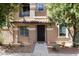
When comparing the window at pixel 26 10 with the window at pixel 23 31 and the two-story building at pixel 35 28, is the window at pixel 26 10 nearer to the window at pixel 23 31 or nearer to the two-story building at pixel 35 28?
the two-story building at pixel 35 28

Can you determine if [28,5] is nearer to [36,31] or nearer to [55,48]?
[36,31]

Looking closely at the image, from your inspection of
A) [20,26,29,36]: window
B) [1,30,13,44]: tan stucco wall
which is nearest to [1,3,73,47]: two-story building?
[20,26,29,36]: window

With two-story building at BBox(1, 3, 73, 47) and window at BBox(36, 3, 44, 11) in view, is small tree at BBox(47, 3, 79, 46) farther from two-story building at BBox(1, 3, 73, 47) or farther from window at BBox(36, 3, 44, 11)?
window at BBox(36, 3, 44, 11)

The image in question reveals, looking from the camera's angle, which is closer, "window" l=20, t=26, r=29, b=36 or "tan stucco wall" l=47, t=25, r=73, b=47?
"tan stucco wall" l=47, t=25, r=73, b=47

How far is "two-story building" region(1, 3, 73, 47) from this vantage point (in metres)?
23.3

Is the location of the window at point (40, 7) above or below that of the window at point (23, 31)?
above

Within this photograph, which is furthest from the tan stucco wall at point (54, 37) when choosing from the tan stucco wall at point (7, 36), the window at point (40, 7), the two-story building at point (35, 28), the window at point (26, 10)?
the tan stucco wall at point (7, 36)

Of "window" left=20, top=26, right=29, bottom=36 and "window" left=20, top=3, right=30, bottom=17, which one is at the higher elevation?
"window" left=20, top=3, right=30, bottom=17

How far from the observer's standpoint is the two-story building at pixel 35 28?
23328mm

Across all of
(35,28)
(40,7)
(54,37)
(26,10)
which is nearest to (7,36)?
(35,28)

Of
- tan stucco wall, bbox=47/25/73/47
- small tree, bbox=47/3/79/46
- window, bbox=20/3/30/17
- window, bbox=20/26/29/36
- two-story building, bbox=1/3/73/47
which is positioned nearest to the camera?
small tree, bbox=47/3/79/46

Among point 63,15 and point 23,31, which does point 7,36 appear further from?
point 63,15

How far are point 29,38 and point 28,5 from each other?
3398mm

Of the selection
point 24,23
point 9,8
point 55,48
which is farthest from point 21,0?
point 24,23
